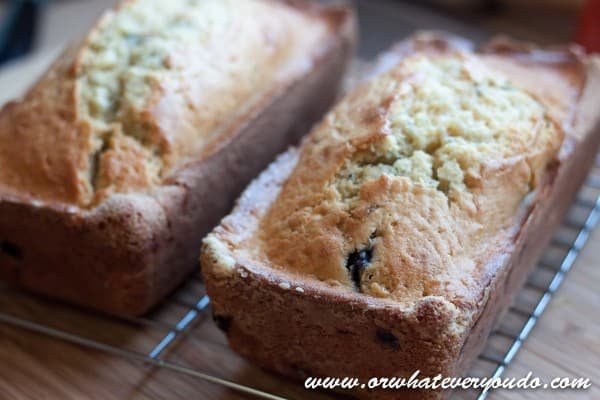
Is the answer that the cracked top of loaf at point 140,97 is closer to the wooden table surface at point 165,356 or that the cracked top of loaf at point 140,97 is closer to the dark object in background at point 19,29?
the wooden table surface at point 165,356

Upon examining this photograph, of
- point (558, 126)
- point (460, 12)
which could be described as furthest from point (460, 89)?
point (460, 12)

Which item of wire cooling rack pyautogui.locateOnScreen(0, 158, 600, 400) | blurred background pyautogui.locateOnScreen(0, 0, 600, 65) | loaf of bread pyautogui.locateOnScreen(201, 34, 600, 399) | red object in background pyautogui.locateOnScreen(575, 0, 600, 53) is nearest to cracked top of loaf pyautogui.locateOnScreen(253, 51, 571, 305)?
loaf of bread pyautogui.locateOnScreen(201, 34, 600, 399)

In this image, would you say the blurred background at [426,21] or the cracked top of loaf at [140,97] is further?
the blurred background at [426,21]

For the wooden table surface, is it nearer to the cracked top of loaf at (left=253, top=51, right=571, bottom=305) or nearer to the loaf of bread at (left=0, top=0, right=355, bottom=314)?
the loaf of bread at (left=0, top=0, right=355, bottom=314)

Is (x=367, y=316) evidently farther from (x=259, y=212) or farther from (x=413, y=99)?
(x=413, y=99)

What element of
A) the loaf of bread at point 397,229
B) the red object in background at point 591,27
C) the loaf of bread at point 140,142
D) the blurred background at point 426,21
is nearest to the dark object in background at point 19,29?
the blurred background at point 426,21

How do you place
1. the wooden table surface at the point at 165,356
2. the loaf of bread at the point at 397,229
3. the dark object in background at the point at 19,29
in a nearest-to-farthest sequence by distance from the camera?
the loaf of bread at the point at 397,229, the wooden table surface at the point at 165,356, the dark object in background at the point at 19,29
